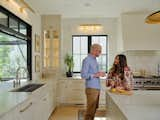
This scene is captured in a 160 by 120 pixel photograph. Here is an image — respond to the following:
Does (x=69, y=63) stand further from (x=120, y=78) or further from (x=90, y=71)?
(x=120, y=78)

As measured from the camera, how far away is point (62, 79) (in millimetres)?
5906

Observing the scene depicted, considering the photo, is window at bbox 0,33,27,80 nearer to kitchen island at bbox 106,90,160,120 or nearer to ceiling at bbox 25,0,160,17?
ceiling at bbox 25,0,160,17

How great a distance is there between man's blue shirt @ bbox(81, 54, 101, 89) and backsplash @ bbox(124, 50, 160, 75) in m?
2.43

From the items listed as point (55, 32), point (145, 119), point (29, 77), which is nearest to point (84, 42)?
point (55, 32)

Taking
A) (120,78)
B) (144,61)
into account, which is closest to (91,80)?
(120,78)

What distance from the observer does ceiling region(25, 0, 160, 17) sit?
456 cm

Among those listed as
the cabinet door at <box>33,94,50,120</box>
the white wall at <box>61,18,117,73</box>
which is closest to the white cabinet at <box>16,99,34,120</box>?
the cabinet door at <box>33,94,50,120</box>

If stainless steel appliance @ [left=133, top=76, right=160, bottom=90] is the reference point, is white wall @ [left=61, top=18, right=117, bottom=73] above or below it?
above

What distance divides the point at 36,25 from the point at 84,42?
1779 mm

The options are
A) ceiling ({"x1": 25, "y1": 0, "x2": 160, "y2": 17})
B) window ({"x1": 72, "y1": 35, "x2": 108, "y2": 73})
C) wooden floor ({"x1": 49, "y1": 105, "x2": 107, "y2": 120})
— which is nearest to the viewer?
ceiling ({"x1": 25, "y1": 0, "x2": 160, "y2": 17})

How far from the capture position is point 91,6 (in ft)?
16.3

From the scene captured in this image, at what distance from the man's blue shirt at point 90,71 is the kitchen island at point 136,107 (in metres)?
1.22

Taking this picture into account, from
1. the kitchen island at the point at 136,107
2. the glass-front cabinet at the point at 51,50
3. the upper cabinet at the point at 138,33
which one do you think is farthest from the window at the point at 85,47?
the kitchen island at the point at 136,107

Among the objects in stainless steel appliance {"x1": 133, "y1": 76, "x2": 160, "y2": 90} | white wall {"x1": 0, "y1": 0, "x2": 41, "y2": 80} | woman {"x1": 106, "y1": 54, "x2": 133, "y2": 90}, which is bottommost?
stainless steel appliance {"x1": 133, "y1": 76, "x2": 160, "y2": 90}
